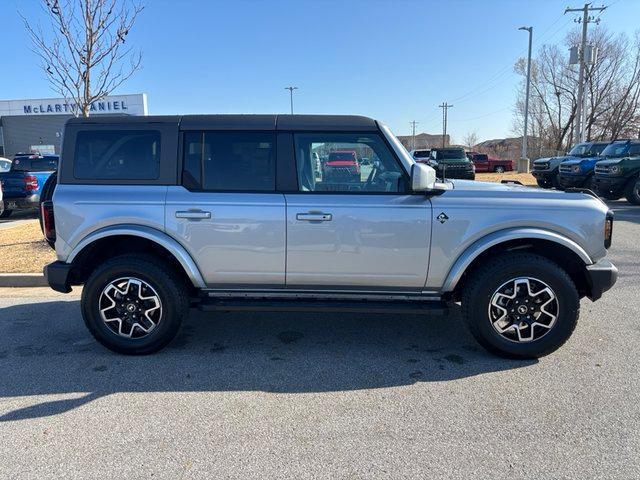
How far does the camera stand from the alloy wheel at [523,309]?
12.4ft

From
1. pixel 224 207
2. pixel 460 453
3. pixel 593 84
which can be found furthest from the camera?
pixel 593 84

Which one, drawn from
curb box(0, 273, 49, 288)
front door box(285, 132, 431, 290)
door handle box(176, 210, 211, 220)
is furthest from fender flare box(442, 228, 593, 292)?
curb box(0, 273, 49, 288)

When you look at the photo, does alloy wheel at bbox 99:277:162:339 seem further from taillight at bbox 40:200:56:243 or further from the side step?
taillight at bbox 40:200:56:243

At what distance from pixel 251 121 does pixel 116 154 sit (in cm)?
120

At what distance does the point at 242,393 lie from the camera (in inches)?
132

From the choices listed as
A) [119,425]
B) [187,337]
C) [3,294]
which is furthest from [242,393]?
[3,294]

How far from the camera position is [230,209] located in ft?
12.5

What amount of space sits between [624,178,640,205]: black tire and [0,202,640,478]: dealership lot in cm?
1115

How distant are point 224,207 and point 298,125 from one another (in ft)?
3.09

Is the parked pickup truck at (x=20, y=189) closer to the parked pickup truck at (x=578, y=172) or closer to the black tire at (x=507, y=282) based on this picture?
the black tire at (x=507, y=282)

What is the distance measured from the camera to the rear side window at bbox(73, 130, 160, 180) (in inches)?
156

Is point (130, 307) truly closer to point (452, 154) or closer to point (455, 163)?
point (455, 163)

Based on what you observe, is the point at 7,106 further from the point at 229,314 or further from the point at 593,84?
the point at 593,84

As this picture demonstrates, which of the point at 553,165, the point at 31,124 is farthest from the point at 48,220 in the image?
the point at 31,124
